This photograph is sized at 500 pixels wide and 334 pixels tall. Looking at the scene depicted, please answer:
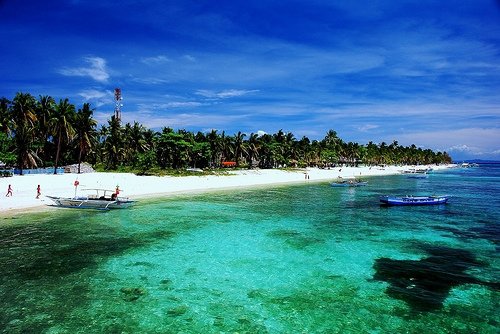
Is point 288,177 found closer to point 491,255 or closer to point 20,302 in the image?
point 491,255

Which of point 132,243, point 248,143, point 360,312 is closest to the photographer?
point 360,312

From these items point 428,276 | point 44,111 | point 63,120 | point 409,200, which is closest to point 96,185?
point 63,120

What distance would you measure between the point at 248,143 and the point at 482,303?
9495 centimetres

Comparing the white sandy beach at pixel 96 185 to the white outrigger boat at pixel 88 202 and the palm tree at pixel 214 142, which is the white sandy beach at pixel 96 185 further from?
the palm tree at pixel 214 142

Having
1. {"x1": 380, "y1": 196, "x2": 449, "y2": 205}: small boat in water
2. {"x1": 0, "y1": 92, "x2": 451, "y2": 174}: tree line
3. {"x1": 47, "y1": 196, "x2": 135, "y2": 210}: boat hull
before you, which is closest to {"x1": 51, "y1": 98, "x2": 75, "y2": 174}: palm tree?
{"x1": 0, "y1": 92, "x2": 451, "y2": 174}: tree line

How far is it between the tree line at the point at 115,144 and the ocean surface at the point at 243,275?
120ft

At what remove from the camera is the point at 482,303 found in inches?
556

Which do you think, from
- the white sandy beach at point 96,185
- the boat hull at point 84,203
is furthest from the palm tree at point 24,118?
the boat hull at point 84,203

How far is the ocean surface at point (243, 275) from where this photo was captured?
1245 centimetres

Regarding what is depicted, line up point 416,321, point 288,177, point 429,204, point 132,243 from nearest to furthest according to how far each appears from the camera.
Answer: point 416,321, point 132,243, point 429,204, point 288,177

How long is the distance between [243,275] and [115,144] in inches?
2767

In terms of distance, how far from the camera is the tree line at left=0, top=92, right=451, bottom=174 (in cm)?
5956

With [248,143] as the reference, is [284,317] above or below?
below

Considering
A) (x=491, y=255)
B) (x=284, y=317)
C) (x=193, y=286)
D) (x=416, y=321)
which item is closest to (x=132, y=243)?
(x=193, y=286)
